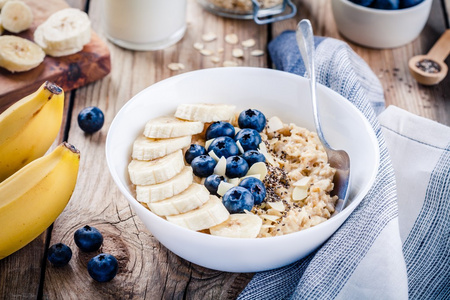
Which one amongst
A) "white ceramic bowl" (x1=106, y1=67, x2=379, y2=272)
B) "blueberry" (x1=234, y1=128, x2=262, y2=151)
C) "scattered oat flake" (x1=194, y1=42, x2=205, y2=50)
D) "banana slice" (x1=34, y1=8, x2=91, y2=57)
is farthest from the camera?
"scattered oat flake" (x1=194, y1=42, x2=205, y2=50)

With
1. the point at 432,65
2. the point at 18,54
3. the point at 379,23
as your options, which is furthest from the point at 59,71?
the point at 432,65

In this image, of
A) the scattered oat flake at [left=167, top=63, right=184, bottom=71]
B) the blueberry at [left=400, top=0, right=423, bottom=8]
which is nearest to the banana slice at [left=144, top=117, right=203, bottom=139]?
the scattered oat flake at [left=167, top=63, right=184, bottom=71]

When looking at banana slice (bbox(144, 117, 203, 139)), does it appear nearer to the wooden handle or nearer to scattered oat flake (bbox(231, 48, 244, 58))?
scattered oat flake (bbox(231, 48, 244, 58))

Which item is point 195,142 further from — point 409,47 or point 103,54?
point 409,47

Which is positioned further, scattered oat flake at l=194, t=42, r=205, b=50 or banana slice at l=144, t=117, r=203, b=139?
scattered oat flake at l=194, t=42, r=205, b=50

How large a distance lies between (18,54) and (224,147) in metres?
0.73

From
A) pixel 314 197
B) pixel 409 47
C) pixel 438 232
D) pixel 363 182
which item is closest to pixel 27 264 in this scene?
pixel 314 197

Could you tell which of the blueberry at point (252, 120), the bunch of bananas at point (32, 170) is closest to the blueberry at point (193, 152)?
the blueberry at point (252, 120)

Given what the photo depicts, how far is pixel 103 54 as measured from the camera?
172 cm

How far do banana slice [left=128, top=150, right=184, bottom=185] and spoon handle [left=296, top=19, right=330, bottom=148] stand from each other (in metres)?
0.35

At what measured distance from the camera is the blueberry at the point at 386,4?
178 centimetres

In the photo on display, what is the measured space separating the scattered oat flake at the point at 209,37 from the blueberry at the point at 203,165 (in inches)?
30.9

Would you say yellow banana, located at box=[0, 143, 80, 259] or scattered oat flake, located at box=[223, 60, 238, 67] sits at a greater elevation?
yellow banana, located at box=[0, 143, 80, 259]

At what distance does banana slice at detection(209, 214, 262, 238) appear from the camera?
108cm
